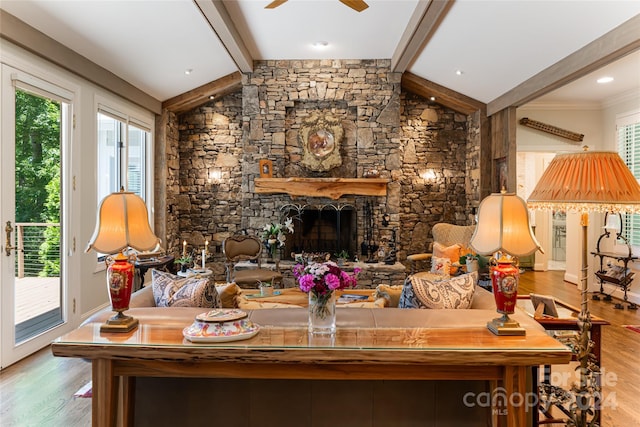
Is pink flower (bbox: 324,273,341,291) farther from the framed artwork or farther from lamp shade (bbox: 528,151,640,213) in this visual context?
the framed artwork

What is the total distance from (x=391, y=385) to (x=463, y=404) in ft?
1.20

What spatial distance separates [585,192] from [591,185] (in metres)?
0.05

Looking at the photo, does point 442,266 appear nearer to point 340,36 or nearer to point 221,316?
point 340,36

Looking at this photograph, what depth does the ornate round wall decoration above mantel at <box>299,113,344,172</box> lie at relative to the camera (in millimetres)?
6961

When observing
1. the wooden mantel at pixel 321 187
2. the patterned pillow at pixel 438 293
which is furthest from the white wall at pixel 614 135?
the patterned pillow at pixel 438 293

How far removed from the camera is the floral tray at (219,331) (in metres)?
1.85

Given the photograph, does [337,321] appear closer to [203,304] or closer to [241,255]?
[203,304]

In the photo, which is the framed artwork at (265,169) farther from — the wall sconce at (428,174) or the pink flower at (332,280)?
the pink flower at (332,280)

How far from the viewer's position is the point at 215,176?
7.55 m

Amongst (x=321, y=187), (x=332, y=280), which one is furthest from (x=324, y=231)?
(x=332, y=280)

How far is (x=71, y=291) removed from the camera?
458 cm

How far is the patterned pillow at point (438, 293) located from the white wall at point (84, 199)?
3.75 metres

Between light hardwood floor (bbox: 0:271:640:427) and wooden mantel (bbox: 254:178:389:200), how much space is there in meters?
3.57

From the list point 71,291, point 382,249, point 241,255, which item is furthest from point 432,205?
point 71,291
